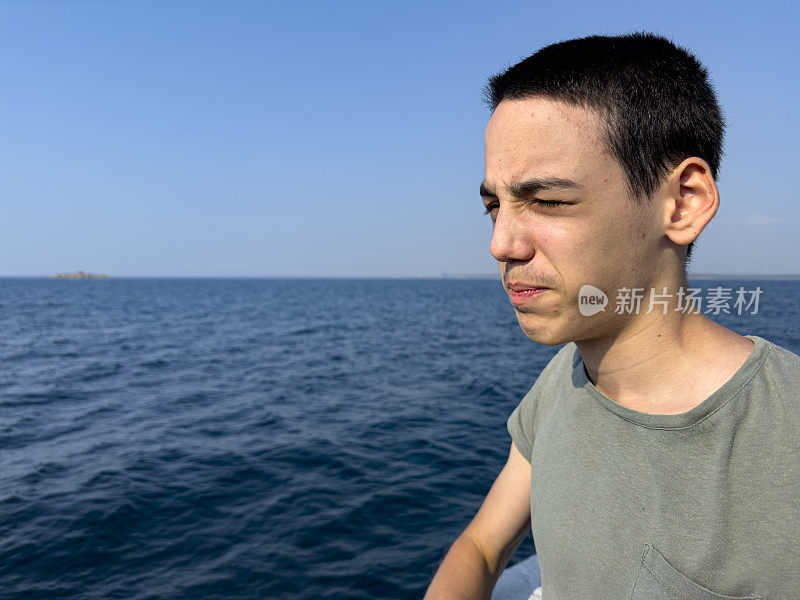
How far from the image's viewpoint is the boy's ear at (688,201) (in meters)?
1.22

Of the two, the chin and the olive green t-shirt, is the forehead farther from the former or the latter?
the olive green t-shirt

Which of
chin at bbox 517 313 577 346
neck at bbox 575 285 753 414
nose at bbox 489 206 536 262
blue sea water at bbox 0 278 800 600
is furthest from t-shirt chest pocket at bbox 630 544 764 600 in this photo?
blue sea water at bbox 0 278 800 600

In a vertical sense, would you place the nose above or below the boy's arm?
above

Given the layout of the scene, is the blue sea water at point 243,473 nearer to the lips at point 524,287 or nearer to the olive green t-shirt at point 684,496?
the olive green t-shirt at point 684,496

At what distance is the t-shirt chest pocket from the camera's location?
3.77ft

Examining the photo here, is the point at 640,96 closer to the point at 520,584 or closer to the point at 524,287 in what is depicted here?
the point at 524,287

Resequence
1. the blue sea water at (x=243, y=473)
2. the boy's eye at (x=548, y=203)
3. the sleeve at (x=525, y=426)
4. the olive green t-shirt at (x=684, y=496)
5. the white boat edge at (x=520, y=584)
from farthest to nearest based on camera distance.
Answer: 1. the blue sea water at (x=243, y=473)
2. the white boat edge at (x=520, y=584)
3. the sleeve at (x=525, y=426)
4. the boy's eye at (x=548, y=203)
5. the olive green t-shirt at (x=684, y=496)

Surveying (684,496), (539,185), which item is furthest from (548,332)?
(684,496)

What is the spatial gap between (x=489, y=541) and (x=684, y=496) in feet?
2.94

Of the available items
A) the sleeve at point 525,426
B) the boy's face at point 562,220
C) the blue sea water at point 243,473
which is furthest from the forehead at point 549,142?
the blue sea water at point 243,473

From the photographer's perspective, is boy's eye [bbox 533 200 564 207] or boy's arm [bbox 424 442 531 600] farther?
boy's arm [bbox 424 442 531 600]

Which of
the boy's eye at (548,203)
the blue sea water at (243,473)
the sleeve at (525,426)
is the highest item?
the boy's eye at (548,203)

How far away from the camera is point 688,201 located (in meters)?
1.25

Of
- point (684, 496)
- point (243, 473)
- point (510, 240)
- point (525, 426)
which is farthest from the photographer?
point (243, 473)
